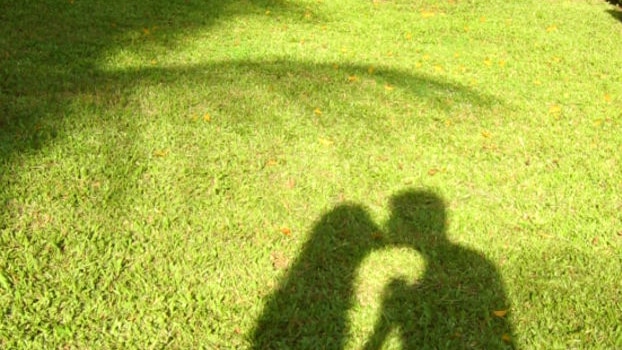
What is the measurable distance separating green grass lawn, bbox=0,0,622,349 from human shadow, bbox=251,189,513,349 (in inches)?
0.5

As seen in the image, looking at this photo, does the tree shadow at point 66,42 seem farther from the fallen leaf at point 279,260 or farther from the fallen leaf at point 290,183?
the fallen leaf at point 279,260

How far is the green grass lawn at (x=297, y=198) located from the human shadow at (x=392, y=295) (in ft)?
0.04

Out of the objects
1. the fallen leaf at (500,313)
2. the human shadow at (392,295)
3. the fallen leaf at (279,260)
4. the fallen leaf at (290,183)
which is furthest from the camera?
the fallen leaf at (290,183)

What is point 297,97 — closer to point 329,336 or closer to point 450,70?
point 450,70

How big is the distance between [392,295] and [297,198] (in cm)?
114

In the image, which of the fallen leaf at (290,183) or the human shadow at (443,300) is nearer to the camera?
the human shadow at (443,300)

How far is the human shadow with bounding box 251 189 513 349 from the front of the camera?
298 cm

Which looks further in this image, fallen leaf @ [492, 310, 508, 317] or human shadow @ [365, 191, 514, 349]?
fallen leaf @ [492, 310, 508, 317]

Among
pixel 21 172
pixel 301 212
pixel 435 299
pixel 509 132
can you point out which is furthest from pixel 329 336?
pixel 509 132

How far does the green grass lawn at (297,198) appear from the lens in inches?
120

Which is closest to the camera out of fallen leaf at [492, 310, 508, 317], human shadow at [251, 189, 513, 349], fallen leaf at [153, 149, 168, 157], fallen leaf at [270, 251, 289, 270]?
human shadow at [251, 189, 513, 349]

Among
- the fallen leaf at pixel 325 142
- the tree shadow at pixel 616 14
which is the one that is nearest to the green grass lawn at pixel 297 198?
the fallen leaf at pixel 325 142

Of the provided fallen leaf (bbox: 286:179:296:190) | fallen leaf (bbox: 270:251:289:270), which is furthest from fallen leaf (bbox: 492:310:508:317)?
fallen leaf (bbox: 286:179:296:190)

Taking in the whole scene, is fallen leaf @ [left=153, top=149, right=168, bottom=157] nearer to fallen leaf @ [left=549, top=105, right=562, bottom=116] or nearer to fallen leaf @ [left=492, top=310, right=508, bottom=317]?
fallen leaf @ [left=492, top=310, right=508, bottom=317]
